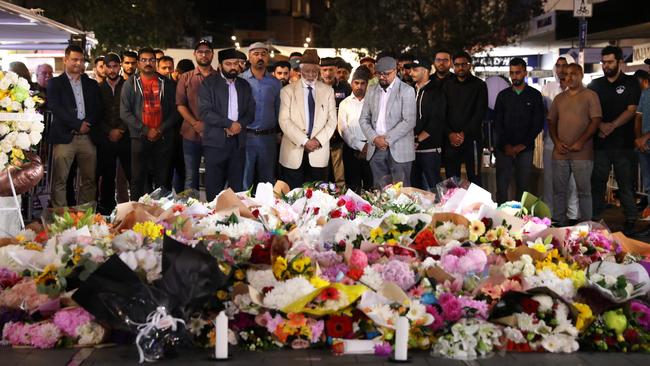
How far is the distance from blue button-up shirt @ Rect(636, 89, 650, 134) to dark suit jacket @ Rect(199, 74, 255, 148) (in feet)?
16.2

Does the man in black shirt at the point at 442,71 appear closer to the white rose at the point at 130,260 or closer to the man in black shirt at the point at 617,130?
the man in black shirt at the point at 617,130

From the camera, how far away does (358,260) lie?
811 centimetres

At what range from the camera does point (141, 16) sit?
2094 inches

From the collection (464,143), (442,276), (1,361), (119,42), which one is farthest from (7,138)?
(119,42)

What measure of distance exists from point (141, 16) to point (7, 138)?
43882 millimetres

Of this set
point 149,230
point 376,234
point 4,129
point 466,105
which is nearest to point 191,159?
point 466,105

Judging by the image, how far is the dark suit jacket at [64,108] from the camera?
14570 mm

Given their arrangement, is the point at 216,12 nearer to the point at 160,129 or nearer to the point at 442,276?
the point at 160,129

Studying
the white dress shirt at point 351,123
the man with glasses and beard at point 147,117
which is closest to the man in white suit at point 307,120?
the white dress shirt at point 351,123

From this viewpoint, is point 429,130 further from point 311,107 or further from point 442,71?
point 311,107

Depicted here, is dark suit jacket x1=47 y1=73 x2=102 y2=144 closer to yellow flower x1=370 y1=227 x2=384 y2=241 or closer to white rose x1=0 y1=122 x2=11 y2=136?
white rose x1=0 y1=122 x2=11 y2=136

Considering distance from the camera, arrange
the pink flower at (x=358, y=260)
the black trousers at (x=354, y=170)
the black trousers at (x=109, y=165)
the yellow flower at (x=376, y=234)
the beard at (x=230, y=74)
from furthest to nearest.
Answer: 1. the black trousers at (x=354, y=170)
2. the black trousers at (x=109, y=165)
3. the beard at (x=230, y=74)
4. the yellow flower at (x=376, y=234)
5. the pink flower at (x=358, y=260)

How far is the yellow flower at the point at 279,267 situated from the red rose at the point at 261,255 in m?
0.24

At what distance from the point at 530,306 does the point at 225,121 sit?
7.09 meters
